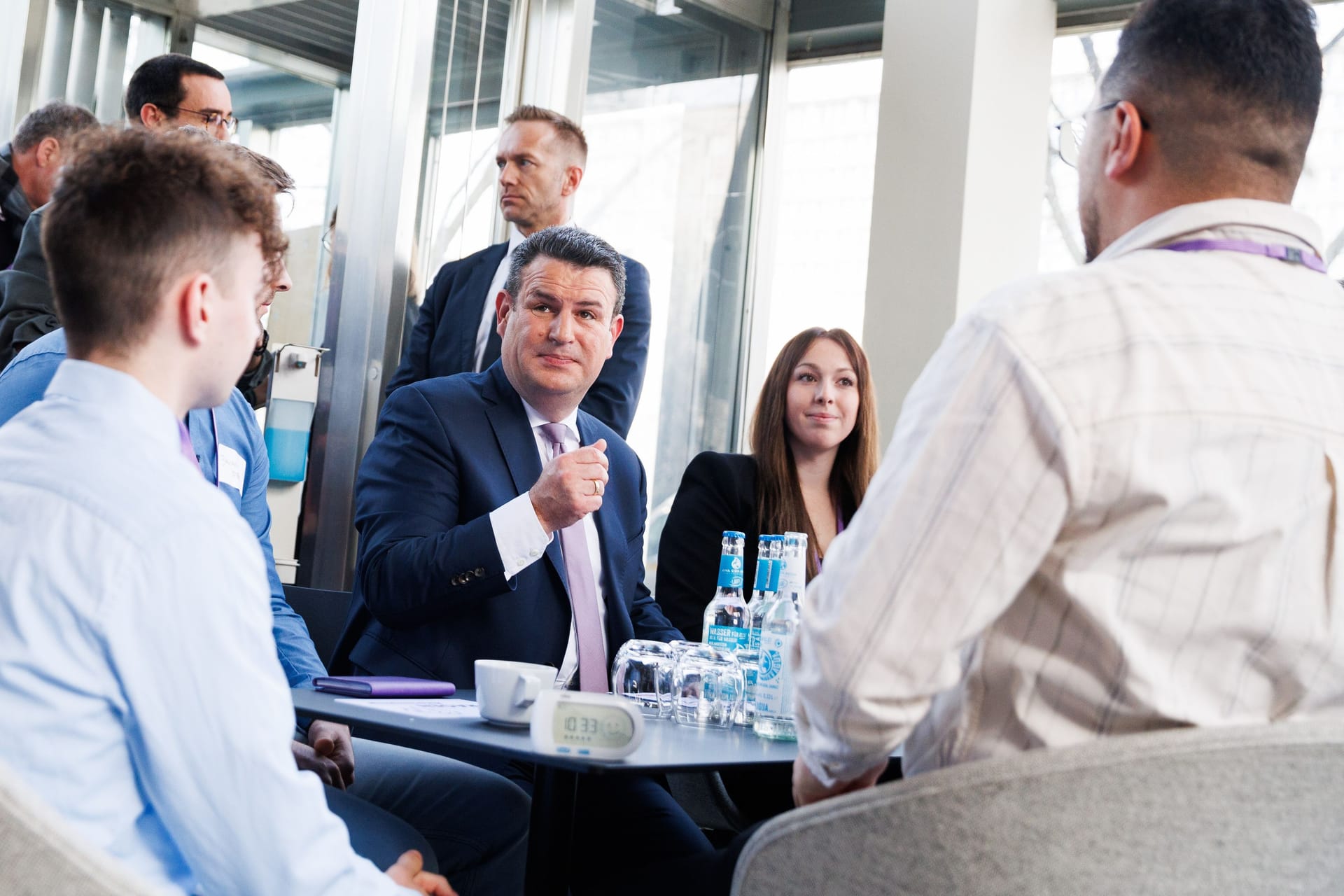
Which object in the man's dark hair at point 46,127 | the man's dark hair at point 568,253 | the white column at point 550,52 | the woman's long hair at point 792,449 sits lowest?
the woman's long hair at point 792,449

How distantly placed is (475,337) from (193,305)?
2.44 m

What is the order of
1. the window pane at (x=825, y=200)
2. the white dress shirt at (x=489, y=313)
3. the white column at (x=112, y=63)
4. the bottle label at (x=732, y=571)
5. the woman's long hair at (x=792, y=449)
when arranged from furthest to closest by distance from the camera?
1. the window pane at (x=825, y=200)
2. the white column at (x=112, y=63)
3. the white dress shirt at (x=489, y=313)
4. the woman's long hair at (x=792, y=449)
5. the bottle label at (x=732, y=571)

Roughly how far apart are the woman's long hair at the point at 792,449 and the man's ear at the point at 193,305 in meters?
2.05

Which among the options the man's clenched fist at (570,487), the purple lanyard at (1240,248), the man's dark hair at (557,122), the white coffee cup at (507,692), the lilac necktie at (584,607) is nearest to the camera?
the purple lanyard at (1240,248)

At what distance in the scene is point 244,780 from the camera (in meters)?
1.04

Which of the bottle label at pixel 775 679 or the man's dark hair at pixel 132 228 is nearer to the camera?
the man's dark hair at pixel 132 228

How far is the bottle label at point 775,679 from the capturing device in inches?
71.0

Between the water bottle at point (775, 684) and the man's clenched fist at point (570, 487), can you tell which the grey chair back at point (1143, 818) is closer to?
the water bottle at point (775, 684)

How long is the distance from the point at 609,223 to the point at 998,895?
4.21m

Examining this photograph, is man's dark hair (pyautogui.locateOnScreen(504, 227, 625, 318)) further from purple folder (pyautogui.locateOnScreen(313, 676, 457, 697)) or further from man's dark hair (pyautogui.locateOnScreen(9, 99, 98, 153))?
man's dark hair (pyautogui.locateOnScreen(9, 99, 98, 153))

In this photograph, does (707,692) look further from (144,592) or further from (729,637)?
(144,592)

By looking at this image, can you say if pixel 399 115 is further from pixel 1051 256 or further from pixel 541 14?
pixel 1051 256

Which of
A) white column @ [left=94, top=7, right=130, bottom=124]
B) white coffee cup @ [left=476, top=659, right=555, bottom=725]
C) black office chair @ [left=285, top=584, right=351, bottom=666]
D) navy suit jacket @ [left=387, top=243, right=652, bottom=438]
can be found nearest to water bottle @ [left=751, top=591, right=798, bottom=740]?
white coffee cup @ [left=476, top=659, right=555, bottom=725]

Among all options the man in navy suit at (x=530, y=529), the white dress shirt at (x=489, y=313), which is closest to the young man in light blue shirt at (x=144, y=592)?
the man in navy suit at (x=530, y=529)
